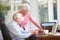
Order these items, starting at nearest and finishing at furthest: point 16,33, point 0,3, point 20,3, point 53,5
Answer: point 16,33 → point 0,3 → point 20,3 → point 53,5

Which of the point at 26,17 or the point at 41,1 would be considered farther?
the point at 41,1

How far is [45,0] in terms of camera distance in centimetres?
546

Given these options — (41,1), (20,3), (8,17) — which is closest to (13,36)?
(8,17)

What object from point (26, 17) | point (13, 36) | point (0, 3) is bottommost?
point (13, 36)

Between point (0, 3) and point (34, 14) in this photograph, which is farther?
point (34, 14)

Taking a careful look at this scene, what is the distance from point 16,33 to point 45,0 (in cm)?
245

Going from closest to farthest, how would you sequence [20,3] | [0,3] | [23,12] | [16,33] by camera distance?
1. [16,33]
2. [23,12]
3. [0,3]
4. [20,3]

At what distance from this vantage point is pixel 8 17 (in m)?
4.85

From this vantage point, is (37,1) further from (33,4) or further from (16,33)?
(16,33)

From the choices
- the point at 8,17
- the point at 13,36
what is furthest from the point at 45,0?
the point at 13,36

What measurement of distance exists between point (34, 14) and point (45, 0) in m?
0.57

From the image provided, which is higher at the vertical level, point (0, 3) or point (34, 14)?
point (0, 3)

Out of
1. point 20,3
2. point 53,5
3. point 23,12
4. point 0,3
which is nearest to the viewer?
point 23,12

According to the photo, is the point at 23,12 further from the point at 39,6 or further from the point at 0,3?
the point at 39,6
